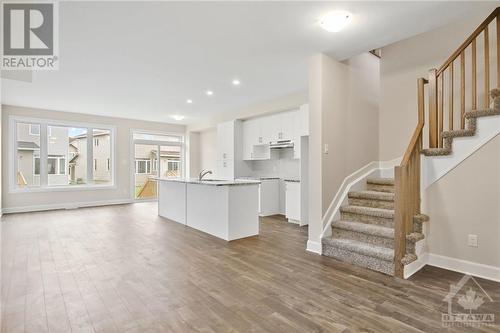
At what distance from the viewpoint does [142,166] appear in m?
8.55

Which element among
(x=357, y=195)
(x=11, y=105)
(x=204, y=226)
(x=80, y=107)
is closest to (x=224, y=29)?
(x=357, y=195)

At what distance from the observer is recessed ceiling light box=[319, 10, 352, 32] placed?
8.33ft

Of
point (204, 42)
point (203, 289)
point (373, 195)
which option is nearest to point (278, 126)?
point (373, 195)

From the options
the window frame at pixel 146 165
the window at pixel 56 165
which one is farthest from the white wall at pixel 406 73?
the window at pixel 56 165

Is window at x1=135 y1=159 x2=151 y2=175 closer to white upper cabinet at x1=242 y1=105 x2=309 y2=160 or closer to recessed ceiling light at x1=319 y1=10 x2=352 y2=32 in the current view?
white upper cabinet at x1=242 y1=105 x2=309 y2=160

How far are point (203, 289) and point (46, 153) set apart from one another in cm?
685

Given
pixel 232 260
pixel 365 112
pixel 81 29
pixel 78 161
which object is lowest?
pixel 232 260

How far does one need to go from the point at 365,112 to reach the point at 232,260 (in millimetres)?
3162

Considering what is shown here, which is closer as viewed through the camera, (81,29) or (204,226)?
(81,29)

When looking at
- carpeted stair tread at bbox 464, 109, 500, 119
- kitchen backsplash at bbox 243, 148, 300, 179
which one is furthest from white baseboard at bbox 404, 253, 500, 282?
kitchen backsplash at bbox 243, 148, 300, 179

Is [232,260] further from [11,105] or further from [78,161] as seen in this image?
[11,105]

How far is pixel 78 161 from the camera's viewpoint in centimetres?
747

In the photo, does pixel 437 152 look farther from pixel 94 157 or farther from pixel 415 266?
pixel 94 157

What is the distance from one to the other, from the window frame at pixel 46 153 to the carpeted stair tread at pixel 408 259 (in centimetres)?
773
